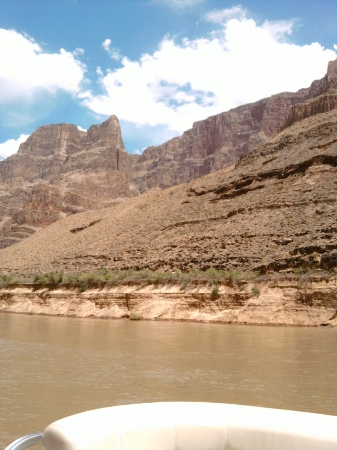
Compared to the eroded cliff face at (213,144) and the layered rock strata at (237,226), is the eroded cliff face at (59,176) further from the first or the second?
the layered rock strata at (237,226)

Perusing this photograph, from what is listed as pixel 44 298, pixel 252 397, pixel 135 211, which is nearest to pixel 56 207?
pixel 135 211

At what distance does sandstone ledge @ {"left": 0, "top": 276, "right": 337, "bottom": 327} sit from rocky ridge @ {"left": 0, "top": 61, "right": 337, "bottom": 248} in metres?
57.4

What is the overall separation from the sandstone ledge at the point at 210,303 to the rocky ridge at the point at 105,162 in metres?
57.4

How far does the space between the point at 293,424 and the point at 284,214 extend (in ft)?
93.4

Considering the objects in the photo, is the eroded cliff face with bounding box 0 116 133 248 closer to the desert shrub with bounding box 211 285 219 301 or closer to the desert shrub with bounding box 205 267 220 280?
the desert shrub with bounding box 205 267 220 280

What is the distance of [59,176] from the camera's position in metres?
110

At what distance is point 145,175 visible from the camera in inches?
5428

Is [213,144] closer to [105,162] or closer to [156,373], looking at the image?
[105,162]

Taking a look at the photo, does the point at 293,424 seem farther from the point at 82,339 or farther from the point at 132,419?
the point at 82,339

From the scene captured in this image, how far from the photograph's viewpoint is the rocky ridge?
9594 cm

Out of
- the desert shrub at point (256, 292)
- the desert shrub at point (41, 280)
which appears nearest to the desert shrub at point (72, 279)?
the desert shrub at point (41, 280)

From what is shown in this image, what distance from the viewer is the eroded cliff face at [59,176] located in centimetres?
9312

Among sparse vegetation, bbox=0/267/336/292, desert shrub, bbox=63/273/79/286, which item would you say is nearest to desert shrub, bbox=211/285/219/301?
sparse vegetation, bbox=0/267/336/292

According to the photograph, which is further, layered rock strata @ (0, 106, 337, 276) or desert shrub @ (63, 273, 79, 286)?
desert shrub @ (63, 273, 79, 286)
